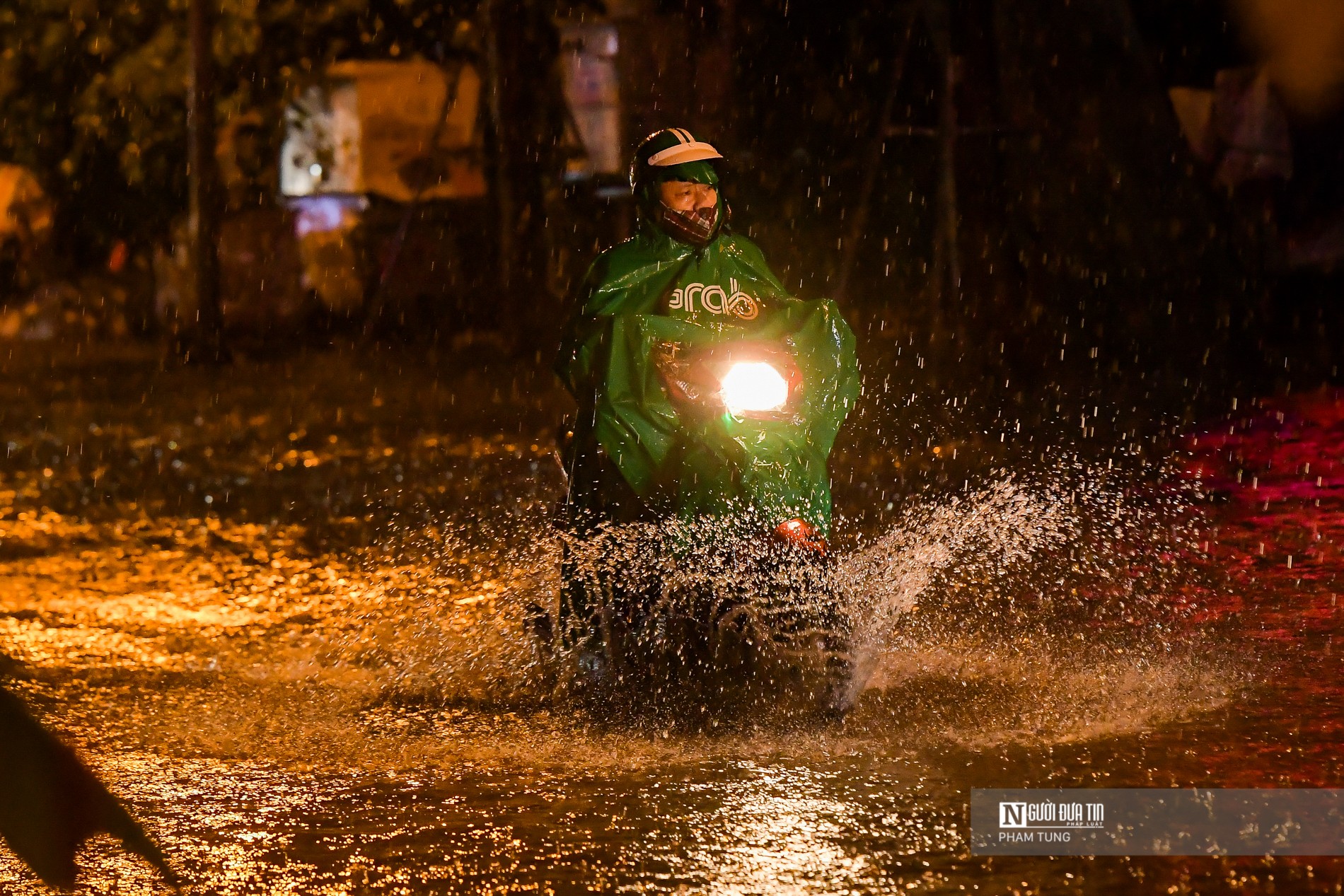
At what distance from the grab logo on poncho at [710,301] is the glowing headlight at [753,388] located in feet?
1.19

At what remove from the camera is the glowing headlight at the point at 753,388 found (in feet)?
17.9

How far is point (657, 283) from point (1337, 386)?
9.86m

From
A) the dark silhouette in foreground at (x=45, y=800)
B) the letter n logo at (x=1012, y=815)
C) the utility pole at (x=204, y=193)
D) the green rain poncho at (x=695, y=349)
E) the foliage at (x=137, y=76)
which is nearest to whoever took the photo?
the dark silhouette in foreground at (x=45, y=800)

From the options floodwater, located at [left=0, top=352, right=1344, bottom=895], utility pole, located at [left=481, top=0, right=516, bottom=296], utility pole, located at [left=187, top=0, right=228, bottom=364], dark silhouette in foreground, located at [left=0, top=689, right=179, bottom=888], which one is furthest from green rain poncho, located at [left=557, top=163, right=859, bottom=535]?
utility pole, located at [left=187, top=0, right=228, bottom=364]

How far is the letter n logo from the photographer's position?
4691 mm

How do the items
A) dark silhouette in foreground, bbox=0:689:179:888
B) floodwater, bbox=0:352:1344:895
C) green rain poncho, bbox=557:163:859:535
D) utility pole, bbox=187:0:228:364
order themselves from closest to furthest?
dark silhouette in foreground, bbox=0:689:179:888, floodwater, bbox=0:352:1344:895, green rain poncho, bbox=557:163:859:535, utility pole, bbox=187:0:228:364

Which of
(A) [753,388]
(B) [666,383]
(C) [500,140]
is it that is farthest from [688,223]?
(C) [500,140]

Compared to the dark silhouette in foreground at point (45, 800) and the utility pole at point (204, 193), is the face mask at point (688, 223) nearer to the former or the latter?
the dark silhouette in foreground at point (45, 800)

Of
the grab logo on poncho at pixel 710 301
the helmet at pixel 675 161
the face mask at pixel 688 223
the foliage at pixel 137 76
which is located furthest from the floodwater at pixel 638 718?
the foliage at pixel 137 76

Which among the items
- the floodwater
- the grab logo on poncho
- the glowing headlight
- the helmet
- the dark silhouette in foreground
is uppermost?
the helmet

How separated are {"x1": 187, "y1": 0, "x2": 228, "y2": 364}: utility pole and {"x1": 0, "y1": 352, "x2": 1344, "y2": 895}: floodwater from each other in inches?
318

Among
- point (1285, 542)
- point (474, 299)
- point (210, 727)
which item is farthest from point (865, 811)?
point (474, 299)

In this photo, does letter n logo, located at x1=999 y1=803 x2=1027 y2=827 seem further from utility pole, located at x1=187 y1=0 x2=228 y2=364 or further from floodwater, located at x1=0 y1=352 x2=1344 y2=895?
utility pole, located at x1=187 y1=0 x2=228 y2=364

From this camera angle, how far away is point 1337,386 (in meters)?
14.2
